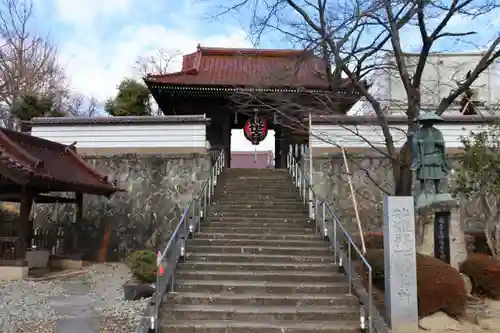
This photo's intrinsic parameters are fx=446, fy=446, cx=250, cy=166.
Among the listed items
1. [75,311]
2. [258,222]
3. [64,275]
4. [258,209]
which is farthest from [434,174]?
[64,275]

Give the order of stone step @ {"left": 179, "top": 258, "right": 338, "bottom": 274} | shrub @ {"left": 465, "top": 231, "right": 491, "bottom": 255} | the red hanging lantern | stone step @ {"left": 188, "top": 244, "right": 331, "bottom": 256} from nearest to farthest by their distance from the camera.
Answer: stone step @ {"left": 179, "top": 258, "right": 338, "bottom": 274} < stone step @ {"left": 188, "top": 244, "right": 331, "bottom": 256} < shrub @ {"left": 465, "top": 231, "right": 491, "bottom": 255} < the red hanging lantern

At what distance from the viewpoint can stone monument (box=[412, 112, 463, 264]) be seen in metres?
7.70

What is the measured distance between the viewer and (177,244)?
8.24 meters

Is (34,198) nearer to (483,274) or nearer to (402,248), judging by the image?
(402,248)

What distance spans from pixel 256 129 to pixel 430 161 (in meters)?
10.5

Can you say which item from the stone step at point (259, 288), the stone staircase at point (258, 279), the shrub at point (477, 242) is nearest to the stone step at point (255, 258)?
the stone staircase at point (258, 279)

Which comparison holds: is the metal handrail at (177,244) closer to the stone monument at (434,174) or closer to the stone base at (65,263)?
the stone base at (65,263)

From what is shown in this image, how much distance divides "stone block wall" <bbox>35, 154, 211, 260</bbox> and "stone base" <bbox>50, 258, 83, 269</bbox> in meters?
0.99

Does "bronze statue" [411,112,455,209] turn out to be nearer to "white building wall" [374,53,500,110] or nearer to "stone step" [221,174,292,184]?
"stone step" [221,174,292,184]

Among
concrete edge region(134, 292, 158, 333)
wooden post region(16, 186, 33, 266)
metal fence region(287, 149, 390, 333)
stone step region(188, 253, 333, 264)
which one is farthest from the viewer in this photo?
wooden post region(16, 186, 33, 266)

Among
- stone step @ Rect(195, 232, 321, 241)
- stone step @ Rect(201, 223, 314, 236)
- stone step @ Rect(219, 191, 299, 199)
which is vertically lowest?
stone step @ Rect(195, 232, 321, 241)

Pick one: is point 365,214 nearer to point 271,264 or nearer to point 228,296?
point 271,264

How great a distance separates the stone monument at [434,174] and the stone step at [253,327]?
2405 mm

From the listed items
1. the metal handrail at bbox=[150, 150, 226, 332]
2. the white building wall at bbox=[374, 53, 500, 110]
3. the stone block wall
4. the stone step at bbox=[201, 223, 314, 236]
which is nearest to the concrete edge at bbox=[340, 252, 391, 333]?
the stone step at bbox=[201, 223, 314, 236]
